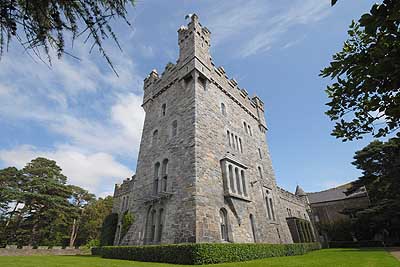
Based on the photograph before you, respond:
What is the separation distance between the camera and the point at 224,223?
12180 millimetres

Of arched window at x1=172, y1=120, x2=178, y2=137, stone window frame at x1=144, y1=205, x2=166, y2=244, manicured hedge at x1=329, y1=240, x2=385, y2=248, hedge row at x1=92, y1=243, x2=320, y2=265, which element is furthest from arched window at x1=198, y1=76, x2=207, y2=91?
manicured hedge at x1=329, y1=240, x2=385, y2=248

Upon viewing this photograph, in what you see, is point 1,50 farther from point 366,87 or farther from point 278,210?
point 278,210

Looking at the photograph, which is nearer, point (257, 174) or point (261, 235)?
point (261, 235)

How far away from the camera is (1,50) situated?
230 cm

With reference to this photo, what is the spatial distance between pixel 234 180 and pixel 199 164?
3.15 m

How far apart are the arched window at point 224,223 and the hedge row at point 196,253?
1574 mm

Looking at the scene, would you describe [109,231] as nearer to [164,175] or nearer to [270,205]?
[164,175]

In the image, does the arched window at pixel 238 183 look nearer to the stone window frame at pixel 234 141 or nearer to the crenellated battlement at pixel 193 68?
the stone window frame at pixel 234 141

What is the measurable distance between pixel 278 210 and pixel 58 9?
2176 cm

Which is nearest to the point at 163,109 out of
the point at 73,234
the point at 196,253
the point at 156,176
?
the point at 156,176

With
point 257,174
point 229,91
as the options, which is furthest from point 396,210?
point 229,91

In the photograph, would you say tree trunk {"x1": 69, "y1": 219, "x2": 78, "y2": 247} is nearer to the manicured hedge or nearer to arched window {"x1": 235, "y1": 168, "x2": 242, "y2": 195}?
arched window {"x1": 235, "y1": 168, "x2": 242, "y2": 195}

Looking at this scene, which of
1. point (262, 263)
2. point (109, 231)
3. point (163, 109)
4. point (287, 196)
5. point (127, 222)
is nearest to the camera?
point (262, 263)

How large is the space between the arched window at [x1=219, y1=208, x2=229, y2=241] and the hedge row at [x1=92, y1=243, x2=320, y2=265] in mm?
1574
